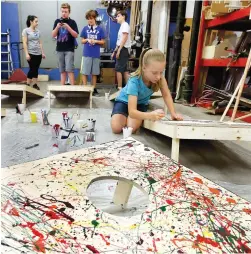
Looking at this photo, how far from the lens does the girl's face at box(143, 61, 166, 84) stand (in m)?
1.65

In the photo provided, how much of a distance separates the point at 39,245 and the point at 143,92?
5.11 ft

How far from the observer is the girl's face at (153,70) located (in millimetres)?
1652

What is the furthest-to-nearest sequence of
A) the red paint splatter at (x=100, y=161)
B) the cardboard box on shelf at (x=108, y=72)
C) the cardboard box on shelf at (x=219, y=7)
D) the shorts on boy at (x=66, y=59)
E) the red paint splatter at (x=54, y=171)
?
the cardboard box on shelf at (x=108, y=72) → the shorts on boy at (x=66, y=59) → the cardboard box on shelf at (x=219, y=7) → the red paint splatter at (x=100, y=161) → the red paint splatter at (x=54, y=171)

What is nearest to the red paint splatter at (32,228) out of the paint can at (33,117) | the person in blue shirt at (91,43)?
the paint can at (33,117)

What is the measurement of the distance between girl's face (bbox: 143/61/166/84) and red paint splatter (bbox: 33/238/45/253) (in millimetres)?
1311

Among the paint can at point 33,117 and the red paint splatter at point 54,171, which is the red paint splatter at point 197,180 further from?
the paint can at point 33,117

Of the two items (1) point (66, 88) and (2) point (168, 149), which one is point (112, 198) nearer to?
(2) point (168, 149)

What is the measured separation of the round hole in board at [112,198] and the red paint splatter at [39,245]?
32 cm

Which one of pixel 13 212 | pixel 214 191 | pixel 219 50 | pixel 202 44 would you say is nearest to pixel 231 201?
pixel 214 191

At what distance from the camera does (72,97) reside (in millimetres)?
3922

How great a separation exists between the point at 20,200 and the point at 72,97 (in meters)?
3.32

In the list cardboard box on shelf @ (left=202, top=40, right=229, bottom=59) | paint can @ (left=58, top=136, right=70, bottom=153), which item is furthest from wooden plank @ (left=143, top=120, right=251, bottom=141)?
cardboard box on shelf @ (left=202, top=40, right=229, bottom=59)

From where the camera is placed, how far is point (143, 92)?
1981 millimetres

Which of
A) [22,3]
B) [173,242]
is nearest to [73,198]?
[173,242]
